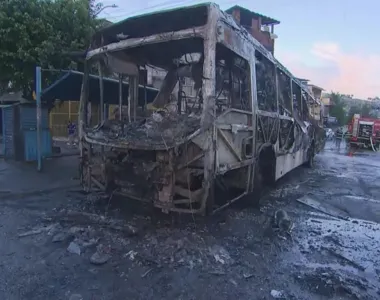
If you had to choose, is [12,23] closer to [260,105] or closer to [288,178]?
[260,105]

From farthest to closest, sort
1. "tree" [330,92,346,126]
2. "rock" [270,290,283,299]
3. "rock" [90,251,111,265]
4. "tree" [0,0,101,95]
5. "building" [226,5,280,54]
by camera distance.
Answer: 1. "tree" [330,92,346,126]
2. "building" [226,5,280,54]
3. "tree" [0,0,101,95]
4. "rock" [90,251,111,265]
5. "rock" [270,290,283,299]

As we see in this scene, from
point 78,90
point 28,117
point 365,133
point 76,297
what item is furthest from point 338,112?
point 76,297

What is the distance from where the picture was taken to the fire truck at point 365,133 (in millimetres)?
23141

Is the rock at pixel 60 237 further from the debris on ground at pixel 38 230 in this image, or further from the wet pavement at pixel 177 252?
the debris on ground at pixel 38 230

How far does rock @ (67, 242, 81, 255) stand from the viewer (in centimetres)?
354

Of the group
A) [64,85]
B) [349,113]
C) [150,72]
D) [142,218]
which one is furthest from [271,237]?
[349,113]

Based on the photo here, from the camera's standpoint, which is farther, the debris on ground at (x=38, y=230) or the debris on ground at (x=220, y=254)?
the debris on ground at (x=38, y=230)

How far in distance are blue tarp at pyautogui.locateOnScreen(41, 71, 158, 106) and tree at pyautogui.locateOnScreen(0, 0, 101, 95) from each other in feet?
2.62

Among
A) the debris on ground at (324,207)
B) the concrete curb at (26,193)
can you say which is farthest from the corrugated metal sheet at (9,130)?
the debris on ground at (324,207)

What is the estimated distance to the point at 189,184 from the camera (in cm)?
398

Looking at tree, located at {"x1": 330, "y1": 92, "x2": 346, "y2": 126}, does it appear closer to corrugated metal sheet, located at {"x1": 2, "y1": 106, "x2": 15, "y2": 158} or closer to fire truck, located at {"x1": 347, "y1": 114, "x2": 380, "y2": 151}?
fire truck, located at {"x1": 347, "y1": 114, "x2": 380, "y2": 151}

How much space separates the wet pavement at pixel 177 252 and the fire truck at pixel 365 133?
19.9 m

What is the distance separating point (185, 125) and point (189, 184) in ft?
2.57

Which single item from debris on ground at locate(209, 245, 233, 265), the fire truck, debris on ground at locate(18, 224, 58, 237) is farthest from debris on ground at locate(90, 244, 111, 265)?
the fire truck
